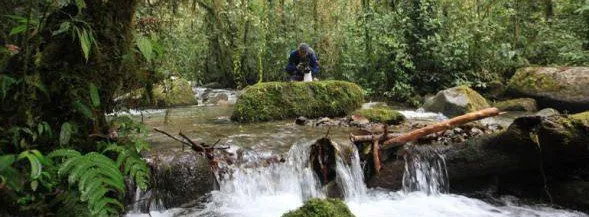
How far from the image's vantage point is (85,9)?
3.46 m

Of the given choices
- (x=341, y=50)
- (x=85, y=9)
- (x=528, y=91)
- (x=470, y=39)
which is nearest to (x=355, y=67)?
(x=341, y=50)

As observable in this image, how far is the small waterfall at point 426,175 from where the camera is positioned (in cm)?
637

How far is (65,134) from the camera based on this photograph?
335 cm

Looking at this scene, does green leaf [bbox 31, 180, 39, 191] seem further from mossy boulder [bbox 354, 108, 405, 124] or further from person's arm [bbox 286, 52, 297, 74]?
person's arm [bbox 286, 52, 297, 74]

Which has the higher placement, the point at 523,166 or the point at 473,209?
the point at 523,166

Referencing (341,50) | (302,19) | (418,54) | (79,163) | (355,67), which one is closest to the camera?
(79,163)

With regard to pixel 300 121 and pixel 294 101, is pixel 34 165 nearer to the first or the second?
pixel 300 121

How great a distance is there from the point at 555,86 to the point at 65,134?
1104cm

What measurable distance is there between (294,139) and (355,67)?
7488 millimetres

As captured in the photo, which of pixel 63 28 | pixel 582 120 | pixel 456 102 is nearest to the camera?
pixel 63 28

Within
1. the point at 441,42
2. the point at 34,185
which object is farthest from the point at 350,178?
the point at 441,42

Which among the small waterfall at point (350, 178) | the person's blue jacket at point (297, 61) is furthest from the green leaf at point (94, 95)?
the person's blue jacket at point (297, 61)

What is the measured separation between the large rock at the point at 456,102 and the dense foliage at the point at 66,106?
8.45 m

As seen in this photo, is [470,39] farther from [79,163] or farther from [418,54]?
[79,163]
